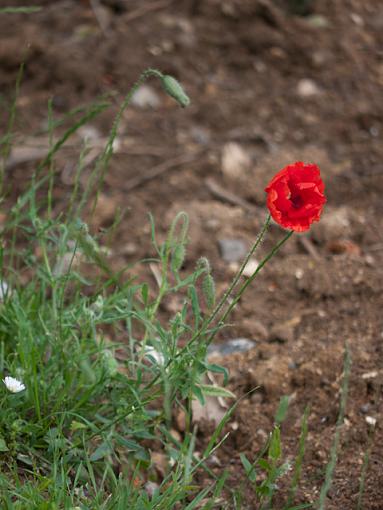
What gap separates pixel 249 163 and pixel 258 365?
117 cm

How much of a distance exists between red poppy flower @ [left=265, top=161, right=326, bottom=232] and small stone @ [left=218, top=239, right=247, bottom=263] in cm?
121

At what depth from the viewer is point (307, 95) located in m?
3.58

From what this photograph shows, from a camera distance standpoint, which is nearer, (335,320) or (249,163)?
(335,320)

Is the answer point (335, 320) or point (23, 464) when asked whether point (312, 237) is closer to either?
point (335, 320)

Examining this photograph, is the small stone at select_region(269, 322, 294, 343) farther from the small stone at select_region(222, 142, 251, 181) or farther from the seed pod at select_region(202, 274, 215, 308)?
the small stone at select_region(222, 142, 251, 181)

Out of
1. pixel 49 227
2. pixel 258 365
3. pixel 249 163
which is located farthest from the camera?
pixel 249 163

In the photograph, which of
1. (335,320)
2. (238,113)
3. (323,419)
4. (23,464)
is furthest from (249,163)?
(23,464)

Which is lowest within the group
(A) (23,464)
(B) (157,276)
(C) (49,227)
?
(B) (157,276)

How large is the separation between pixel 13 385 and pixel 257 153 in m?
1.78

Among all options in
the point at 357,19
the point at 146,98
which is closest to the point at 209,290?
the point at 146,98

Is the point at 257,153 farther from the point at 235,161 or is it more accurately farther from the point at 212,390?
the point at 212,390

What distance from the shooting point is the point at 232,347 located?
2426mm

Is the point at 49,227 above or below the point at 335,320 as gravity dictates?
above

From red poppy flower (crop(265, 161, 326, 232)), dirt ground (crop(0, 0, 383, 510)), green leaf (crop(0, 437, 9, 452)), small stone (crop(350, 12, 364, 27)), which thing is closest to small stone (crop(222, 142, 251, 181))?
dirt ground (crop(0, 0, 383, 510))
